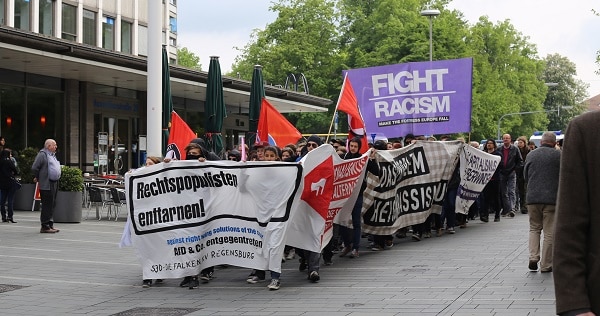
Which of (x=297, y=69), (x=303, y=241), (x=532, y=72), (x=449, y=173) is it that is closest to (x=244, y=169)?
(x=303, y=241)

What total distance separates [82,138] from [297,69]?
3880 centimetres

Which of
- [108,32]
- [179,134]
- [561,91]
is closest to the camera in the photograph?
[179,134]

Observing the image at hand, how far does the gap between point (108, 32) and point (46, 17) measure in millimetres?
4575

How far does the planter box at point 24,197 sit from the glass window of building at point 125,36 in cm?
1841

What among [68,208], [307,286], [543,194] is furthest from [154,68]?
[543,194]

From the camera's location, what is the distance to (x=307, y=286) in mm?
11727

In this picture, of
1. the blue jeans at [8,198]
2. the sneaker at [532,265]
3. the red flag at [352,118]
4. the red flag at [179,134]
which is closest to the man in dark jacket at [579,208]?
the sneaker at [532,265]

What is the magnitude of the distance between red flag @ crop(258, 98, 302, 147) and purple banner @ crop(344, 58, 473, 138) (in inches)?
129

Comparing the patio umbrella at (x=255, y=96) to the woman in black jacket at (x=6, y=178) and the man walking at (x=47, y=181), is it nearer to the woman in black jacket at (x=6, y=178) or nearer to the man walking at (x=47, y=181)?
the woman in black jacket at (x=6, y=178)

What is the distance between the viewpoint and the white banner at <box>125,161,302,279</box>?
11.9 metres

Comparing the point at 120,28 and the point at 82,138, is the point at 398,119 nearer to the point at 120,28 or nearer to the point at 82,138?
the point at 82,138

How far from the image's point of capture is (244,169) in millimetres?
12000

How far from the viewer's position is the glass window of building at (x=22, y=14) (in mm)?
34594

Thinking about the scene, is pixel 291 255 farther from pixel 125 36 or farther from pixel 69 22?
pixel 125 36
